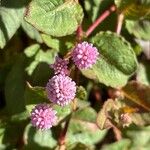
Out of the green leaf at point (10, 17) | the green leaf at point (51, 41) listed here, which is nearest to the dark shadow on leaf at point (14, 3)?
the green leaf at point (10, 17)

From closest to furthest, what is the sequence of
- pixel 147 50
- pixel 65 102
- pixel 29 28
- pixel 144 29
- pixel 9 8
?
pixel 65 102 < pixel 9 8 < pixel 29 28 < pixel 144 29 < pixel 147 50

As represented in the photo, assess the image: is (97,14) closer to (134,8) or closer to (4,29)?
(134,8)

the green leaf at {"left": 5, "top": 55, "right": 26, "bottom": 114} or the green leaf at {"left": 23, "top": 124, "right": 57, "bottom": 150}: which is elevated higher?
the green leaf at {"left": 5, "top": 55, "right": 26, "bottom": 114}

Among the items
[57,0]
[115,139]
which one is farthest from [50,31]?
[115,139]

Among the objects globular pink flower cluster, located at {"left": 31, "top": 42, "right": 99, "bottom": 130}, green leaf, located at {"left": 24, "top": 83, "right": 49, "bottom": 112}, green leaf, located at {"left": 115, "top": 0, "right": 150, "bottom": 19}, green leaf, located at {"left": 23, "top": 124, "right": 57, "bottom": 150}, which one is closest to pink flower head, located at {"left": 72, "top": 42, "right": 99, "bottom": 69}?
globular pink flower cluster, located at {"left": 31, "top": 42, "right": 99, "bottom": 130}

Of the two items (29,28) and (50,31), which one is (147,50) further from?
(50,31)

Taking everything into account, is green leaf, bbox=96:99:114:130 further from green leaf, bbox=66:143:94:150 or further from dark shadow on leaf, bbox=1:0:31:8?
dark shadow on leaf, bbox=1:0:31:8

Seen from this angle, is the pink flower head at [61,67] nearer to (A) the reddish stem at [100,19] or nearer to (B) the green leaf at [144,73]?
(A) the reddish stem at [100,19]

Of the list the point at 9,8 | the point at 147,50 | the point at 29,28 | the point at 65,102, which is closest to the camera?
the point at 65,102
